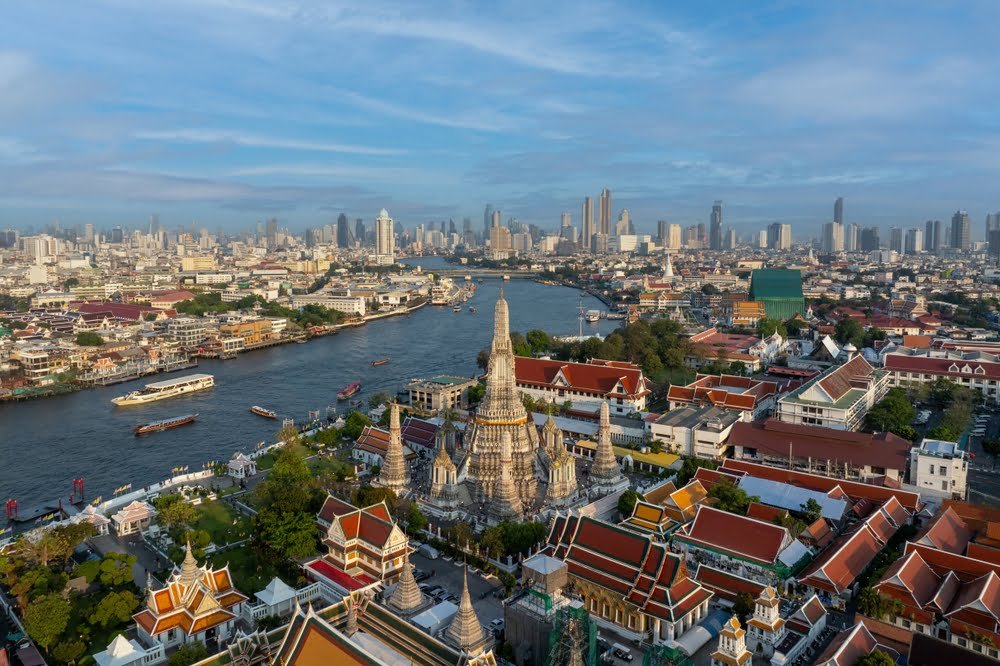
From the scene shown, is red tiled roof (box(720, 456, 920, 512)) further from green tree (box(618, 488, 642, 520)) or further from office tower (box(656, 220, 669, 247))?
office tower (box(656, 220, 669, 247))

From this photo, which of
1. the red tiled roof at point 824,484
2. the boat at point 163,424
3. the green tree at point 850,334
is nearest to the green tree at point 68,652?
the red tiled roof at point 824,484

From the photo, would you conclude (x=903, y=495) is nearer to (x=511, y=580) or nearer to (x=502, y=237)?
(x=511, y=580)

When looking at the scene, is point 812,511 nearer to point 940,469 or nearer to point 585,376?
point 940,469

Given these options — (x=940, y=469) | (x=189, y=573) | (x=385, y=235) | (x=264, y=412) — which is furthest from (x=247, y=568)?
(x=385, y=235)

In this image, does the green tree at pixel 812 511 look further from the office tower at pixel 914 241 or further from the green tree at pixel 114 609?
the office tower at pixel 914 241

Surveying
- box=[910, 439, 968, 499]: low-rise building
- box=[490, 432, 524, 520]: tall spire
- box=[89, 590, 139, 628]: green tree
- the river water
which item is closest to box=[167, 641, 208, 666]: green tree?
box=[89, 590, 139, 628]: green tree
